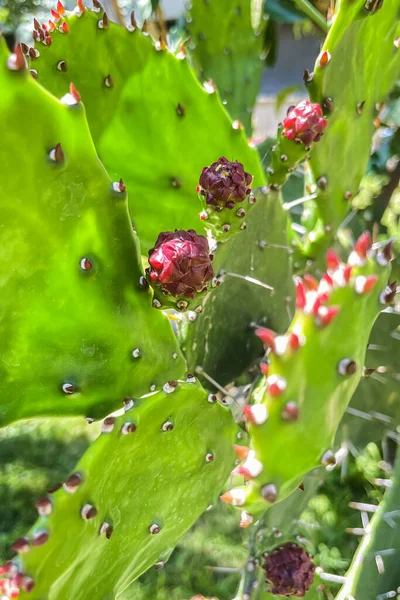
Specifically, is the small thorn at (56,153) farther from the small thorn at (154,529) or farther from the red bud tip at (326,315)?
the small thorn at (154,529)

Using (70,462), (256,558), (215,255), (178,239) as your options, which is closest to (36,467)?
(70,462)

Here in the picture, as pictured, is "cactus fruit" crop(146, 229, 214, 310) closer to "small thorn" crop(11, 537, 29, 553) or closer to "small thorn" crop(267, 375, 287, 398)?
"small thorn" crop(267, 375, 287, 398)

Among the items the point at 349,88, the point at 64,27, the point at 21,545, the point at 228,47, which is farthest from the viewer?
the point at 228,47

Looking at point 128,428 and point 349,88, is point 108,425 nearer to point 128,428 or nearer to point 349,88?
point 128,428

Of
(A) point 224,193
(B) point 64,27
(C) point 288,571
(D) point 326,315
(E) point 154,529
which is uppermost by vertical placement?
(B) point 64,27

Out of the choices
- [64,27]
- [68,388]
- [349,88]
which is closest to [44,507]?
[68,388]

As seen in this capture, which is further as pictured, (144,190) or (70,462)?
(70,462)

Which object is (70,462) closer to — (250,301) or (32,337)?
(250,301)
